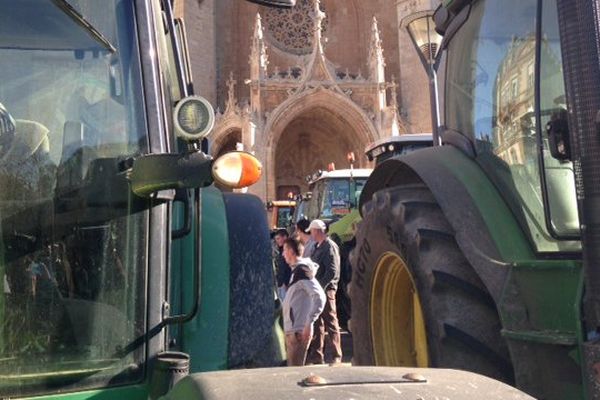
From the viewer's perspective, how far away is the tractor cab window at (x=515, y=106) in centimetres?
240

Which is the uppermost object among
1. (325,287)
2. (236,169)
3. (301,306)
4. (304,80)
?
(304,80)

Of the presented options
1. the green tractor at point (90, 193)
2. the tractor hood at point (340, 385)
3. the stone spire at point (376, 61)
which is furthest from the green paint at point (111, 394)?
the stone spire at point (376, 61)

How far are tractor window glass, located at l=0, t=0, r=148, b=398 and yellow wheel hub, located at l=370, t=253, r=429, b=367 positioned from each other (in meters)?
1.99

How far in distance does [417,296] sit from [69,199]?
174 centimetres

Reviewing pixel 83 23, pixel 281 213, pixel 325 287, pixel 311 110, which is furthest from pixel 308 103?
pixel 83 23

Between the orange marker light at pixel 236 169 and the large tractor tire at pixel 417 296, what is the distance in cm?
114

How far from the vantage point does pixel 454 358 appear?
7.82ft

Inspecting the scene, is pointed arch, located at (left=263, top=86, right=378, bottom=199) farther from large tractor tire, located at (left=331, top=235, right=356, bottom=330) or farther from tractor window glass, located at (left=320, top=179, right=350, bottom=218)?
large tractor tire, located at (left=331, top=235, right=356, bottom=330)

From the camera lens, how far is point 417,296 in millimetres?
2834

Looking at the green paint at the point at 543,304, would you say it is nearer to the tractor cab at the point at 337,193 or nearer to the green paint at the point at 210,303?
the green paint at the point at 210,303

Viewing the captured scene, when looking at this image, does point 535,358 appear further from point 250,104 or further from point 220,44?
point 220,44

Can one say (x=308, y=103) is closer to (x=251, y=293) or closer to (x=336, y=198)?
(x=336, y=198)

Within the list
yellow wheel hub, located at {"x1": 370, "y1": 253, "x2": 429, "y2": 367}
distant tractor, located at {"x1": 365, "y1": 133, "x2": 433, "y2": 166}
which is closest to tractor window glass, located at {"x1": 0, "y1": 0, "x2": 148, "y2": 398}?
yellow wheel hub, located at {"x1": 370, "y1": 253, "x2": 429, "y2": 367}

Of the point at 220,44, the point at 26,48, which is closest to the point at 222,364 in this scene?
the point at 26,48
